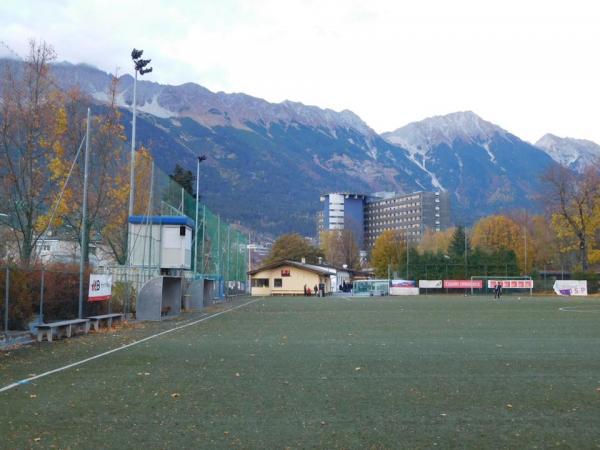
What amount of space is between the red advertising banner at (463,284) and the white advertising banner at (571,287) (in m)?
8.50

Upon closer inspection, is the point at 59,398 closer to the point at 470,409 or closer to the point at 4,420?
the point at 4,420

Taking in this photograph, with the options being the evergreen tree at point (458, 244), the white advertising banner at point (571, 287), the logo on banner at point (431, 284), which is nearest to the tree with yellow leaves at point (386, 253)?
the evergreen tree at point (458, 244)

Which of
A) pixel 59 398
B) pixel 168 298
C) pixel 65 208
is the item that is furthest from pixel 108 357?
pixel 168 298

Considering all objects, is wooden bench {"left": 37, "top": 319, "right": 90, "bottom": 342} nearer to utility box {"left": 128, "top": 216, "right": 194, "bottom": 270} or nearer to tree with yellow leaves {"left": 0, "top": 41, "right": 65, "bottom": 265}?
tree with yellow leaves {"left": 0, "top": 41, "right": 65, "bottom": 265}

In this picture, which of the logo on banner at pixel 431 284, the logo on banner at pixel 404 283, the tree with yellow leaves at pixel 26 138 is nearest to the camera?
the tree with yellow leaves at pixel 26 138

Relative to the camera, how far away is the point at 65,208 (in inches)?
1142

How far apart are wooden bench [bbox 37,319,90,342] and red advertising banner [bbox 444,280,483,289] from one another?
197 feet

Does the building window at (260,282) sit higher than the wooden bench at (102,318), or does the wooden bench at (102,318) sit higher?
the building window at (260,282)

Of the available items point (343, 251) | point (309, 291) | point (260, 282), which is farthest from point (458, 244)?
point (343, 251)

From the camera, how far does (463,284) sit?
76.2 meters

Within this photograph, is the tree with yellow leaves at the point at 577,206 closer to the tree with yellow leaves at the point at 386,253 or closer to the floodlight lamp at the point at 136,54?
the tree with yellow leaves at the point at 386,253

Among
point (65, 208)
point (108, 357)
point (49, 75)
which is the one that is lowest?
point (108, 357)

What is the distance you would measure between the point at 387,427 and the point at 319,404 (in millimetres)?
1540

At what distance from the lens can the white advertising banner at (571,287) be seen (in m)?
70.4
